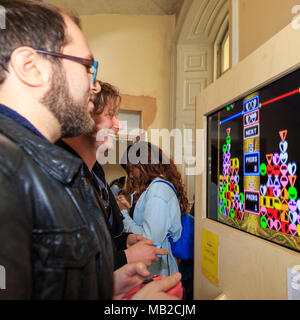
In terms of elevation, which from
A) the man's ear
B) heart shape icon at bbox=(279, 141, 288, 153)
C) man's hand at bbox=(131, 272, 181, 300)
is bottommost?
man's hand at bbox=(131, 272, 181, 300)

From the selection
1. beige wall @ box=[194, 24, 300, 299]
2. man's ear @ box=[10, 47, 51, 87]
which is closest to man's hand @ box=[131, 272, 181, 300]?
beige wall @ box=[194, 24, 300, 299]

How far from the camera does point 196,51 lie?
3477 millimetres

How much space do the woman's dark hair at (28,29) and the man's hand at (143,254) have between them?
0.86m

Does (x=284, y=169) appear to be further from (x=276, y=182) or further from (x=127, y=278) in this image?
(x=127, y=278)

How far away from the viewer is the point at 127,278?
0.86 metres

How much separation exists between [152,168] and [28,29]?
1385 millimetres

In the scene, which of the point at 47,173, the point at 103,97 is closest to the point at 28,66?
the point at 47,173

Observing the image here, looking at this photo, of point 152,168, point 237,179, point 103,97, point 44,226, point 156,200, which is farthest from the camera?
point 152,168

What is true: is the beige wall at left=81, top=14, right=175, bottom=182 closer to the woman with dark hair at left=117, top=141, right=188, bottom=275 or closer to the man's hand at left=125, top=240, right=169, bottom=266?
the woman with dark hair at left=117, top=141, right=188, bottom=275

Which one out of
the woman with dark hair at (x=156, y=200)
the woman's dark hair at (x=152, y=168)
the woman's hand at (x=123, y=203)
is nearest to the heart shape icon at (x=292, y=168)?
the woman with dark hair at (x=156, y=200)

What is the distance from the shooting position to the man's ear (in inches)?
27.3

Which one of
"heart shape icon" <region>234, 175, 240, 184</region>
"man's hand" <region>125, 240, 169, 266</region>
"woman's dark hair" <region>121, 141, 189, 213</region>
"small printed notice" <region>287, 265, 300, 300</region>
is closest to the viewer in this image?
"small printed notice" <region>287, 265, 300, 300</region>

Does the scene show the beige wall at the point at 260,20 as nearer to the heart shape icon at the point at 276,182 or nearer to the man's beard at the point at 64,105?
the heart shape icon at the point at 276,182
